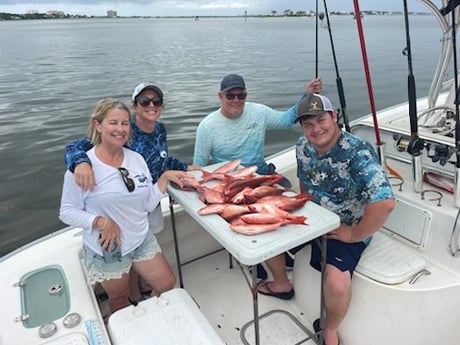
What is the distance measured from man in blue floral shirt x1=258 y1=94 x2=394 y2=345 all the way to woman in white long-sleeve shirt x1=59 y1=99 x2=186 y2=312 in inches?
33.8

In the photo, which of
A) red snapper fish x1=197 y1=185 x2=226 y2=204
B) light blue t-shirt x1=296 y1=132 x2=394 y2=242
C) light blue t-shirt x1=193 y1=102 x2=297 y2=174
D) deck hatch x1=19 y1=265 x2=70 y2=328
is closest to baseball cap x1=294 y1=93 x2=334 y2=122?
light blue t-shirt x1=296 y1=132 x2=394 y2=242

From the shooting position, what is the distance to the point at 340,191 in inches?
88.0

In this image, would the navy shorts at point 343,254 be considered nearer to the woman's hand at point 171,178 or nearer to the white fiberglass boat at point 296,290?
the white fiberglass boat at point 296,290

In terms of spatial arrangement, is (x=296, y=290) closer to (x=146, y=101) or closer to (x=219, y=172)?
(x=219, y=172)

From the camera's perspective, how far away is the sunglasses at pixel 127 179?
2.08 meters

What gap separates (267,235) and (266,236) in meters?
0.01

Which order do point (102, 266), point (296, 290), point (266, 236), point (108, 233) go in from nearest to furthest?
point (266, 236), point (108, 233), point (102, 266), point (296, 290)

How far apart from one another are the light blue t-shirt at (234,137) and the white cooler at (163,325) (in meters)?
1.38

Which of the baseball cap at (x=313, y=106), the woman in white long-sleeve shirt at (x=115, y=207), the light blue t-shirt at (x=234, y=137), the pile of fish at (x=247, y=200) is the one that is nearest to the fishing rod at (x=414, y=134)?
the baseball cap at (x=313, y=106)

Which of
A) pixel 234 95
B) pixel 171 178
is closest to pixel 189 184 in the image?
pixel 171 178

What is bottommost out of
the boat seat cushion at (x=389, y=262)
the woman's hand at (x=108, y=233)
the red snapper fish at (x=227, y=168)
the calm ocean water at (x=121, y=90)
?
the calm ocean water at (x=121, y=90)

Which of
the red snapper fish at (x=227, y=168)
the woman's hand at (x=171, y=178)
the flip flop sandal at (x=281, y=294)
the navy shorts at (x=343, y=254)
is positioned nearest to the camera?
the navy shorts at (x=343, y=254)

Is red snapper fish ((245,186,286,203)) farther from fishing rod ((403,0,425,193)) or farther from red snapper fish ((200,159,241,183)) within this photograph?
fishing rod ((403,0,425,193))

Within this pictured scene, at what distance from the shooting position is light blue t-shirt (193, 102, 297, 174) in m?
2.97
